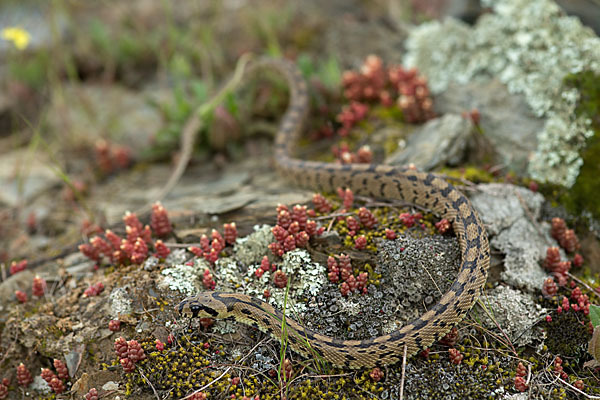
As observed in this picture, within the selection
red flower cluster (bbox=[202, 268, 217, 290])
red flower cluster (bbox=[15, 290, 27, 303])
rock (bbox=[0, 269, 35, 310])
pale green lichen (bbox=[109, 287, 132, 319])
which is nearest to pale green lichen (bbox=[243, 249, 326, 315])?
red flower cluster (bbox=[202, 268, 217, 290])

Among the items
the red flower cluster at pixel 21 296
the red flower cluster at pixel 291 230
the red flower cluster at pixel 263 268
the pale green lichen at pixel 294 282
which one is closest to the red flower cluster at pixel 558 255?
the pale green lichen at pixel 294 282

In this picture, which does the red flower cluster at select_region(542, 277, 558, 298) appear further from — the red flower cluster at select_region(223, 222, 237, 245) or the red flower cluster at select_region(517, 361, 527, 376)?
the red flower cluster at select_region(223, 222, 237, 245)

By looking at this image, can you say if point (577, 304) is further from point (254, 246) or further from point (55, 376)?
point (55, 376)

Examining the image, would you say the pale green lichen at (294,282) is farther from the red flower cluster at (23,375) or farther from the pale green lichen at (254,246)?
the red flower cluster at (23,375)

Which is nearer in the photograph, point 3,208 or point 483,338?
point 483,338

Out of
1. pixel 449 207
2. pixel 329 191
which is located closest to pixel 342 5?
pixel 329 191

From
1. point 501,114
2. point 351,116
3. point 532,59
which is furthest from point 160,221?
point 532,59

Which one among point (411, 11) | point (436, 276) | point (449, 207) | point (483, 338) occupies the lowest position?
point (483, 338)

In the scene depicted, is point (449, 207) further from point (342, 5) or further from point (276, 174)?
point (342, 5)
